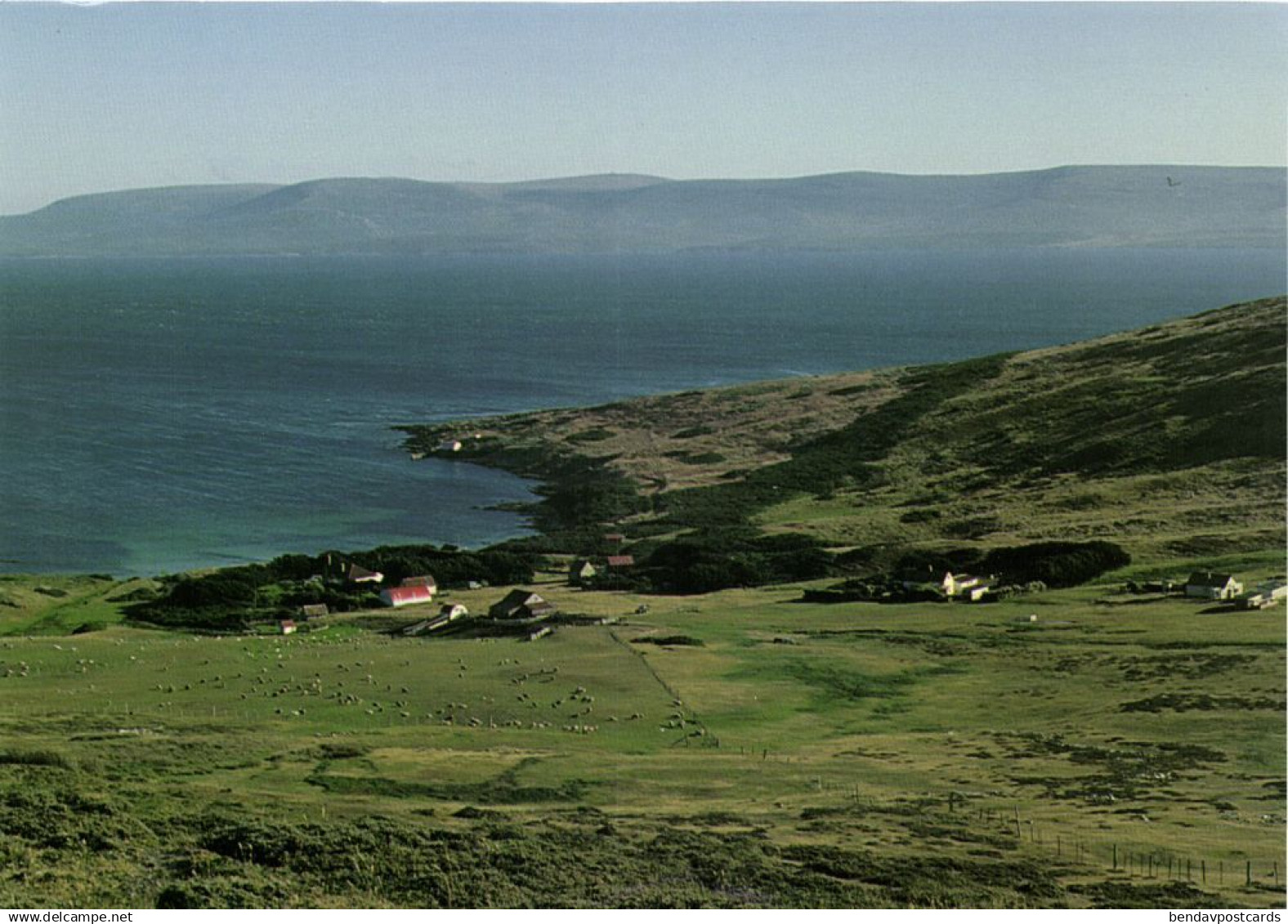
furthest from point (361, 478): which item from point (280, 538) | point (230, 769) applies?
point (230, 769)

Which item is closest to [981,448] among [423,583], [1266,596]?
[1266,596]

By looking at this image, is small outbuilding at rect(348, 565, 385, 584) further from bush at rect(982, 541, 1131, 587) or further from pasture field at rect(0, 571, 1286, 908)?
bush at rect(982, 541, 1131, 587)

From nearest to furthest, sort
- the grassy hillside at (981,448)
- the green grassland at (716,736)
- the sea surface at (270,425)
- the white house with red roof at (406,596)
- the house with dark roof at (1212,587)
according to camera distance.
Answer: the green grassland at (716,736) → the house with dark roof at (1212,587) → the white house with red roof at (406,596) → the grassy hillside at (981,448) → the sea surface at (270,425)

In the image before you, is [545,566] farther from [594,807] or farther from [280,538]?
[594,807]

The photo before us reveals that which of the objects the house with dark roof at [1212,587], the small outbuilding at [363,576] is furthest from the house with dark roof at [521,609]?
the house with dark roof at [1212,587]

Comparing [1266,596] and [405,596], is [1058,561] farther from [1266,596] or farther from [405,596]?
[405,596]

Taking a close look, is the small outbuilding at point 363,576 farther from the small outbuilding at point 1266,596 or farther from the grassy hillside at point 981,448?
the small outbuilding at point 1266,596
